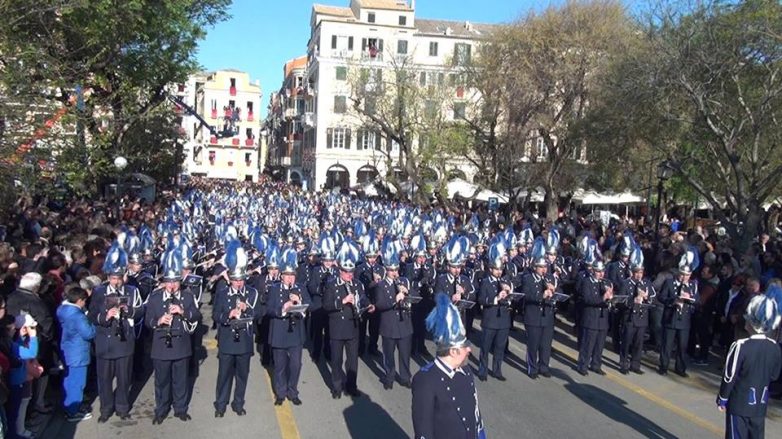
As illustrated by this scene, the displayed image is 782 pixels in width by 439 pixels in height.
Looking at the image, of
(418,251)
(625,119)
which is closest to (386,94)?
(625,119)

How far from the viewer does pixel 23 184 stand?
11391 mm

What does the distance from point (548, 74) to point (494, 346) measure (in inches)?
746

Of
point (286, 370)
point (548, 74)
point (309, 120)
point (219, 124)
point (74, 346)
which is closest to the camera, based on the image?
point (74, 346)

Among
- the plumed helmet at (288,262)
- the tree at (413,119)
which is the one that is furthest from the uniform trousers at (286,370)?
the tree at (413,119)

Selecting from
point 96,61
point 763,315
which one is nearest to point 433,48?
point 96,61

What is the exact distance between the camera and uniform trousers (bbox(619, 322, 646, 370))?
10.7m

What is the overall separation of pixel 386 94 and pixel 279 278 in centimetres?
2746

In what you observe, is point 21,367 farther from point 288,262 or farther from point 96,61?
point 96,61

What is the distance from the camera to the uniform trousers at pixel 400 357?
9.48 meters

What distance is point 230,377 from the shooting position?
830 cm

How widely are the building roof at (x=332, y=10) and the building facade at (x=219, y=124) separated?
23468mm

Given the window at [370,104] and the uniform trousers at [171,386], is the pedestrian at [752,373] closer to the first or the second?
the uniform trousers at [171,386]

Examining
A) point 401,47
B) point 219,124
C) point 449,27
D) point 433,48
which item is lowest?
point 219,124

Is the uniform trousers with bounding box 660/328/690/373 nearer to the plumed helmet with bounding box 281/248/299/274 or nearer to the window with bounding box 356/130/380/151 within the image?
the plumed helmet with bounding box 281/248/299/274
